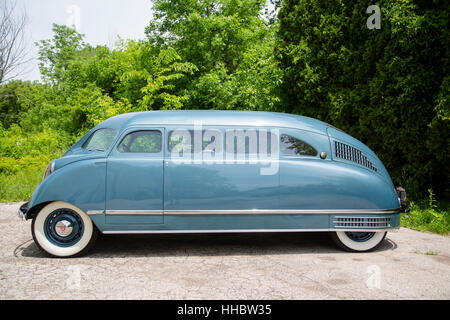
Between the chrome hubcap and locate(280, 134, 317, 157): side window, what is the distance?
284 cm

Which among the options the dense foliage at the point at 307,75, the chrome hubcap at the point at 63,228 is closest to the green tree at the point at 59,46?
the dense foliage at the point at 307,75

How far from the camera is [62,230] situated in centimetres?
429

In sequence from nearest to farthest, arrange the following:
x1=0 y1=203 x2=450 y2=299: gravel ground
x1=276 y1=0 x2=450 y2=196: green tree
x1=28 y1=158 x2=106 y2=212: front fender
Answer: x1=0 y1=203 x2=450 y2=299: gravel ground → x1=28 y1=158 x2=106 y2=212: front fender → x1=276 y1=0 x2=450 y2=196: green tree

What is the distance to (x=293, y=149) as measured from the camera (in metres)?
4.55

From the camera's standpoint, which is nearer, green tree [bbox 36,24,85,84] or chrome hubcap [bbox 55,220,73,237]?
chrome hubcap [bbox 55,220,73,237]

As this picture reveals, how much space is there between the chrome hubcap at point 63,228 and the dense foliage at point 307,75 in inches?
188

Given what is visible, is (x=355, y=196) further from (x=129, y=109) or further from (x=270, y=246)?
(x=129, y=109)

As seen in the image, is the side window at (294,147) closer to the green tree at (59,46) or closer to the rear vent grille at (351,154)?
the rear vent grille at (351,154)

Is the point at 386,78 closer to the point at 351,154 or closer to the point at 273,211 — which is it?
the point at 351,154

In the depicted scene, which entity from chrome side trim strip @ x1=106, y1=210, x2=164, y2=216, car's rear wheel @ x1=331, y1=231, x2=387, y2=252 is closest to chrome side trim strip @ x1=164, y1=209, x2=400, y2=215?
A: chrome side trim strip @ x1=106, y1=210, x2=164, y2=216

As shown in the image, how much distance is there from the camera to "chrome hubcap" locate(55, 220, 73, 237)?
168 inches

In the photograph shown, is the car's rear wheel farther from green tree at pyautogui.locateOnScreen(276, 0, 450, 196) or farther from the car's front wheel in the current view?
the car's front wheel

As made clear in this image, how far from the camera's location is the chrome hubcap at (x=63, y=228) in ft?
14.0

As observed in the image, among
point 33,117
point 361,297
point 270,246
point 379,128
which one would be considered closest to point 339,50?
point 379,128
